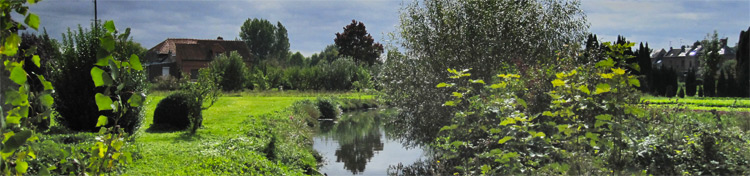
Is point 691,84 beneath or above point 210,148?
above

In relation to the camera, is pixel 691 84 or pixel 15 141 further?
pixel 691 84

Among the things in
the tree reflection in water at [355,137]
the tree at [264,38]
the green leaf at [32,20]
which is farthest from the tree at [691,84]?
the tree at [264,38]

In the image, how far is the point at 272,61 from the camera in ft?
165

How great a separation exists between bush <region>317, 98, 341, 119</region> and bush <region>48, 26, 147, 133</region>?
13665mm

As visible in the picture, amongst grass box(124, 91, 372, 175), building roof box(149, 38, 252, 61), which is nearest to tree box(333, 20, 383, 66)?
building roof box(149, 38, 252, 61)

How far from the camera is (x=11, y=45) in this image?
1.85m

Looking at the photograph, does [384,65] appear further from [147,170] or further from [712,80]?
[712,80]

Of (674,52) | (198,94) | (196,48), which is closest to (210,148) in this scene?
(198,94)

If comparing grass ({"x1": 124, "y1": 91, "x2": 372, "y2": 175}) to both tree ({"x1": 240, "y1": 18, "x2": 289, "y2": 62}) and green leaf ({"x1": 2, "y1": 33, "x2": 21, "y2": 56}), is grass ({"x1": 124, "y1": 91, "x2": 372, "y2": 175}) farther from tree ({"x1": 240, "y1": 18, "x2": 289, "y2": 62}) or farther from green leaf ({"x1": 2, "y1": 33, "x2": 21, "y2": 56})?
tree ({"x1": 240, "y1": 18, "x2": 289, "y2": 62})

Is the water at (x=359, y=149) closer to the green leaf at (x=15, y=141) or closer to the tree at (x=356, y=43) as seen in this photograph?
the green leaf at (x=15, y=141)

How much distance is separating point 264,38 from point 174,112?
151 ft

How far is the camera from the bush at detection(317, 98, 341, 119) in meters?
23.9

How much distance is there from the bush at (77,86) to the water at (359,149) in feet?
15.6

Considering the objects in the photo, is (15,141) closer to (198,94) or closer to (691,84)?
(198,94)
